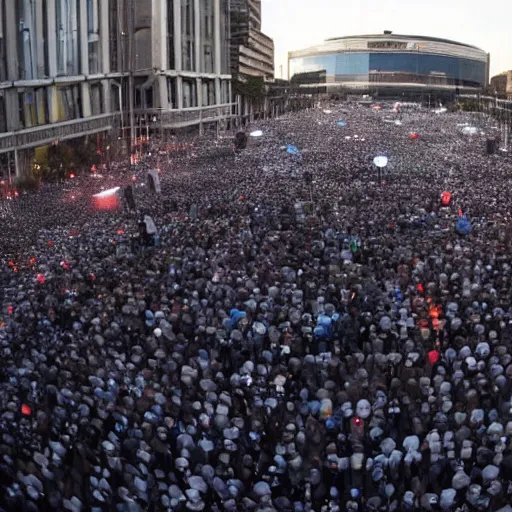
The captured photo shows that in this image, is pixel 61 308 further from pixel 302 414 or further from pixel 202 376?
pixel 302 414

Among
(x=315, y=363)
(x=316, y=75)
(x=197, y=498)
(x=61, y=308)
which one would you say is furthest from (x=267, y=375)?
(x=316, y=75)

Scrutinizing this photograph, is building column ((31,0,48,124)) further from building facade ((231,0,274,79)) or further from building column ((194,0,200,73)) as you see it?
building facade ((231,0,274,79))

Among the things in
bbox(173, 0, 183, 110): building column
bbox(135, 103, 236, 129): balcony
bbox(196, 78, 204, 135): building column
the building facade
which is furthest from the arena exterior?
bbox(173, 0, 183, 110): building column

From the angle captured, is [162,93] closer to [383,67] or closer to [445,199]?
[445,199]

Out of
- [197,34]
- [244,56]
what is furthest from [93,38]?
[244,56]

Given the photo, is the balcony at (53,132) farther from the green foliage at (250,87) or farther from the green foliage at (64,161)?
the green foliage at (250,87)

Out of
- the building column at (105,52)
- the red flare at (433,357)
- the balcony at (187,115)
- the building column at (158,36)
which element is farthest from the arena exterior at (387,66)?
the red flare at (433,357)
